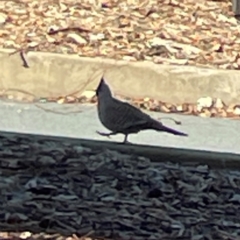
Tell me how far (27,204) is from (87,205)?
0.29m

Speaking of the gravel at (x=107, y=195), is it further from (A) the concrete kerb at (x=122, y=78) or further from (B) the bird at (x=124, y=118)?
(A) the concrete kerb at (x=122, y=78)

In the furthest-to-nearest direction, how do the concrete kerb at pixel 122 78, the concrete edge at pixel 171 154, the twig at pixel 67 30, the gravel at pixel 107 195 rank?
the twig at pixel 67 30
the concrete kerb at pixel 122 78
the concrete edge at pixel 171 154
the gravel at pixel 107 195

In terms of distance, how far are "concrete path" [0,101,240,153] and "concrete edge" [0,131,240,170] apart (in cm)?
52

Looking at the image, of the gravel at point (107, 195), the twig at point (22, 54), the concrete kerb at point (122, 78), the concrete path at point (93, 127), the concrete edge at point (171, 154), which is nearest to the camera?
the gravel at point (107, 195)

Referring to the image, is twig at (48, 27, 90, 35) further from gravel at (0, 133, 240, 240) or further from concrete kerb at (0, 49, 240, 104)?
gravel at (0, 133, 240, 240)

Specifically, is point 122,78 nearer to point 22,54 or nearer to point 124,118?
point 22,54

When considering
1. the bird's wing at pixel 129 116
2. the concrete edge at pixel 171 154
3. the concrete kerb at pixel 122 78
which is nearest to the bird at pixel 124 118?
the bird's wing at pixel 129 116

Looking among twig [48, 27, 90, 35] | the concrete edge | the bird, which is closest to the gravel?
the concrete edge

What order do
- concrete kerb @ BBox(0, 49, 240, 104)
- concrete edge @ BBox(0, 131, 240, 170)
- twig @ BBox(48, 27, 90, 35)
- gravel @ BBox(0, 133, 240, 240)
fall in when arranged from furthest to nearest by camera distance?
twig @ BBox(48, 27, 90, 35), concrete kerb @ BBox(0, 49, 240, 104), concrete edge @ BBox(0, 131, 240, 170), gravel @ BBox(0, 133, 240, 240)

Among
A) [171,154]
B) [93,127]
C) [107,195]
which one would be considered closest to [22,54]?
[93,127]

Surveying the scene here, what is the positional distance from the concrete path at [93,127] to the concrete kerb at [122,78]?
25cm

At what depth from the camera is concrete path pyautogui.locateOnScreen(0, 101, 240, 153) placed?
599cm

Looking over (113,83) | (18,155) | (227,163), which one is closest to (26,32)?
(113,83)

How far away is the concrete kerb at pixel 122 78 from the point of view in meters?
6.83
